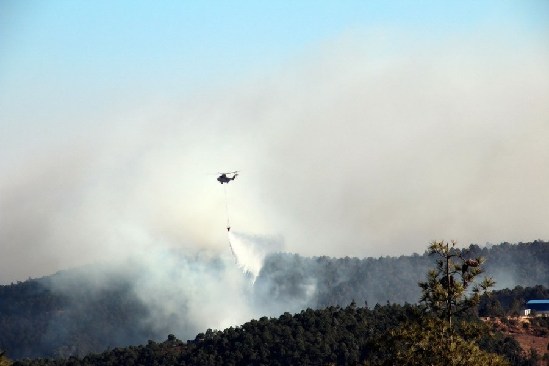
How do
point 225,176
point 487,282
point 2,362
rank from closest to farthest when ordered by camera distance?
1. point 487,282
2. point 2,362
3. point 225,176

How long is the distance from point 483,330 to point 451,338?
3.40 m

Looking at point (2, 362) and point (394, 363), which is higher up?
point (2, 362)

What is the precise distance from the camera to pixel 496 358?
72.8 metres

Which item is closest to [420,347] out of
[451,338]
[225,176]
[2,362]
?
[451,338]

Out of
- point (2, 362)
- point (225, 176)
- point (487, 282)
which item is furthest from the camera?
point (225, 176)

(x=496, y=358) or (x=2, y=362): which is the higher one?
(x=2, y=362)

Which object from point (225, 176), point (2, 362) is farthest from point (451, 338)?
point (225, 176)

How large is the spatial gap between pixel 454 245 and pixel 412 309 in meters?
5.75

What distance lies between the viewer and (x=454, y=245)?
72812 millimetres

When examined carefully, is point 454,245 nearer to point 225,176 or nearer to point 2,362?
point 2,362

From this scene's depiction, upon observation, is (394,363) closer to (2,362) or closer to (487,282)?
(487,282)

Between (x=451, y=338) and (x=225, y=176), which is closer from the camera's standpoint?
(x=451, y=338)

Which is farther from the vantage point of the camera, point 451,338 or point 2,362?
point 2,362

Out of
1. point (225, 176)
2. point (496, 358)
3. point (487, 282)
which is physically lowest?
point (496, 358)
